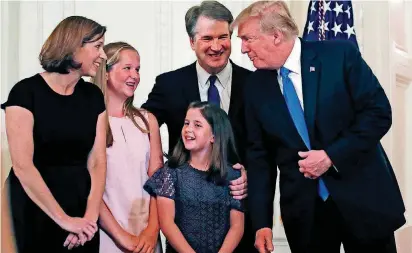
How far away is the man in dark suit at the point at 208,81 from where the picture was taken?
9.77ft

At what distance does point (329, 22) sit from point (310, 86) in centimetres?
163

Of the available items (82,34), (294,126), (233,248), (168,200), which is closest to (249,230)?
(233,248)

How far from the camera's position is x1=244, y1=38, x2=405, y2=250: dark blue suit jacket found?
2.53 metres

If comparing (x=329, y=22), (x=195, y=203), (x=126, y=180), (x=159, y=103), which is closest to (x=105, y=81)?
(x=159, y=103)

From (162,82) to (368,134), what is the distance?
1.00 meters

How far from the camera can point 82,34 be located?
271 centimetres

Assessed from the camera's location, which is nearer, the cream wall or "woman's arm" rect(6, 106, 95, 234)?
"woman's arm" rect(6, 106, 95, 234)

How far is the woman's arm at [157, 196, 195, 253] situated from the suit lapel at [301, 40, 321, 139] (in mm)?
684

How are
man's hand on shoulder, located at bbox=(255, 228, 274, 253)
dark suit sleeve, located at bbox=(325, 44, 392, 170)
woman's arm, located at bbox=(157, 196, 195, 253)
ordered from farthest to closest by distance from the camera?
1. woman's arm, located at bbox=(157, 196, 195, 253)
2. man's hand on shoulder, located at bbox=(255, 228, 274, 253)
3. dark suit sleeve, located at bbox=(325, 44, 392, 170)

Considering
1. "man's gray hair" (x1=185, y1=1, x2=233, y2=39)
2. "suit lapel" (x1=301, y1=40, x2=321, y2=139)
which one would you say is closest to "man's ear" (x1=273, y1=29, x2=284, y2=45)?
"suit lapel" (x1=301, y1=40, x2=321, y2=139)

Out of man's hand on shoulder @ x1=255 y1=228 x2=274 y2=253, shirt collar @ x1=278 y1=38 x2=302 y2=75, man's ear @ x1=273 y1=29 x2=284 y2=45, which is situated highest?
man's ear @ x1=273 y1=29 x2=284 y2=45

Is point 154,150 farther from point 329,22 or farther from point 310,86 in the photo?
point 329,22

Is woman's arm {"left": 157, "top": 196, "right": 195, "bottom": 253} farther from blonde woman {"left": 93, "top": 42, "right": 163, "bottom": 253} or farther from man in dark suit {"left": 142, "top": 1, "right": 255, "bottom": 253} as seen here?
man in dark suit {"left": 142, "top": 1, "right": 255, "bottom": 253}

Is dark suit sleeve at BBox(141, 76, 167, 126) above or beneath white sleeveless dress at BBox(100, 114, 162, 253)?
above
